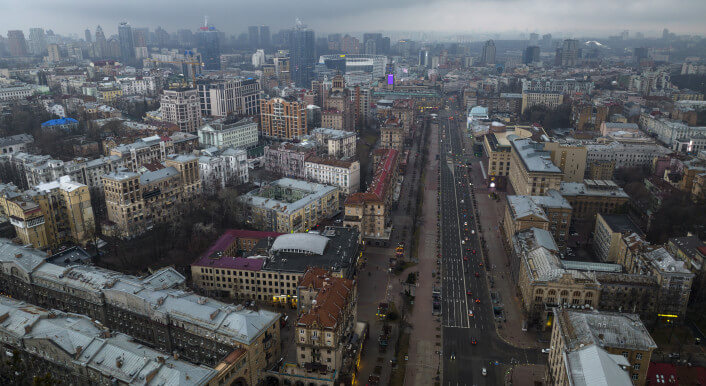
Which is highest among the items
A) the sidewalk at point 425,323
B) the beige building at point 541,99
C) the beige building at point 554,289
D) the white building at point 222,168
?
the beige building at point 541,99

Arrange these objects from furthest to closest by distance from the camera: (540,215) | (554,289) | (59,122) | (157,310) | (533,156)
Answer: (59,122) → (533,156) → (540,215) → (554,289) → (157,310)

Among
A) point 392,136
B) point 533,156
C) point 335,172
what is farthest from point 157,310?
point 392,136

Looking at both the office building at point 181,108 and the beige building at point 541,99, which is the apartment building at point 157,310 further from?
the beige building at point 541,99

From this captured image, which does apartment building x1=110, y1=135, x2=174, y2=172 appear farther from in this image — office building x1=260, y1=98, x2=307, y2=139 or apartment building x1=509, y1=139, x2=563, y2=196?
apartment building x1=509, y1=139, x2=563, y2=196

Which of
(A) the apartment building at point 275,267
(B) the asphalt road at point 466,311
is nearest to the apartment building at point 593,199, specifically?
(B) the asphalt road at point 466,311

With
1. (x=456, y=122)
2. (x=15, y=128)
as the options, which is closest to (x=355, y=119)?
(x=456, y=122)

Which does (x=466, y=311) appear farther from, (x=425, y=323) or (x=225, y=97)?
(x=225, y=97)

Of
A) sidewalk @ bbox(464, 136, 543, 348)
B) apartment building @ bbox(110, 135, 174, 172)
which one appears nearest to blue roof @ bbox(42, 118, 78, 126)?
apartment building @ bbox(110, 135, 174, 172)
